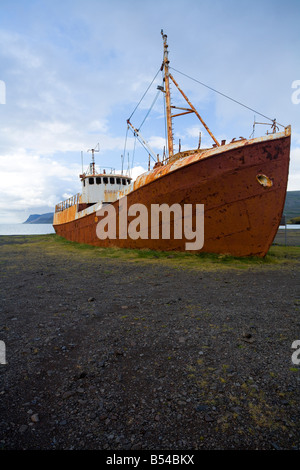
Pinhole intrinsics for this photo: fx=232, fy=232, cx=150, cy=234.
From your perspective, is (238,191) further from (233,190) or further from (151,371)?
(151,371)

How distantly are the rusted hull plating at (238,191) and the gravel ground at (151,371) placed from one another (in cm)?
439

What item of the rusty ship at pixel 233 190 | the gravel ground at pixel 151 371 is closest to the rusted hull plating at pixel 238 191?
the rusty ship at pixel 233 190

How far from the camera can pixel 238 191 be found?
927 cm

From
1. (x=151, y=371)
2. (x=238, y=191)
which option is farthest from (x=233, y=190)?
(x=151, y=371)

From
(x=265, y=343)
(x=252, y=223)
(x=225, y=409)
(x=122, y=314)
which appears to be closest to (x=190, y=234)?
(x=252, y=223)

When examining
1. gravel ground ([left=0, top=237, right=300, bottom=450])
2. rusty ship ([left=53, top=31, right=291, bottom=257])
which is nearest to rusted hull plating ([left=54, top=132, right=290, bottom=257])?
rusty ship ([left=53, top=31, right=291, bottom=257])

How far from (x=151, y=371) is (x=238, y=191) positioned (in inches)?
321

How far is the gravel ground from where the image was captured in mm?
1922

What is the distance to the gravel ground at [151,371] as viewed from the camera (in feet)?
6.31

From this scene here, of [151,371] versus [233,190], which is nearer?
[151,371]

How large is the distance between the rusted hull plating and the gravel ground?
4.39 m

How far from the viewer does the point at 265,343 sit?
3182 mm

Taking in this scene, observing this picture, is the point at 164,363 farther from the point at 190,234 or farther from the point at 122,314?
the point at 190,234

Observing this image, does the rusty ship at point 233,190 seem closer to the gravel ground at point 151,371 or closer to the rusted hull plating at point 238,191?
the rusted hull plating at point 238,191
